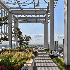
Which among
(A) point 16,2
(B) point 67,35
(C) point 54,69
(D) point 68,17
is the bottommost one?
(C) point 54,69

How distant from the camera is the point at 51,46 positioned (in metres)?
16.4

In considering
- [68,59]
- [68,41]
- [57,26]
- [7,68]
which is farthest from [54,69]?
[57,26]

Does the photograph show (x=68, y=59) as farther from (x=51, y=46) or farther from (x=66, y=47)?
(x=51, y=46)

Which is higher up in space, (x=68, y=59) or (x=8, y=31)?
(x=8, y=31)

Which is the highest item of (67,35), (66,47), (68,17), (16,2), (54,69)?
(16,2)

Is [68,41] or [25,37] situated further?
[25,37]

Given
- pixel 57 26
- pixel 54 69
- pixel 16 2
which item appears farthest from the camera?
pixel 57 26

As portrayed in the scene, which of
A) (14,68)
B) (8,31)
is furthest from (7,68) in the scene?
(8,31)

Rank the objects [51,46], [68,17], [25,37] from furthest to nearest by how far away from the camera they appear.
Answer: [25,37] < [51,46] < [68,17]

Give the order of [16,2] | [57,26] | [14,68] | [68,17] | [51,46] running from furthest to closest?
1. [57,26]
2. [16,2]
3. [51,46]
4. [68,17]
5. [14,68]

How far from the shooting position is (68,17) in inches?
295

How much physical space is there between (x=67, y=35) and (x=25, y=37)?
16.6 metres

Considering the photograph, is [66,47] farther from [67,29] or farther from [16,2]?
[16,2]

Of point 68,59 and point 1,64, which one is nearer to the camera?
point 1,64
